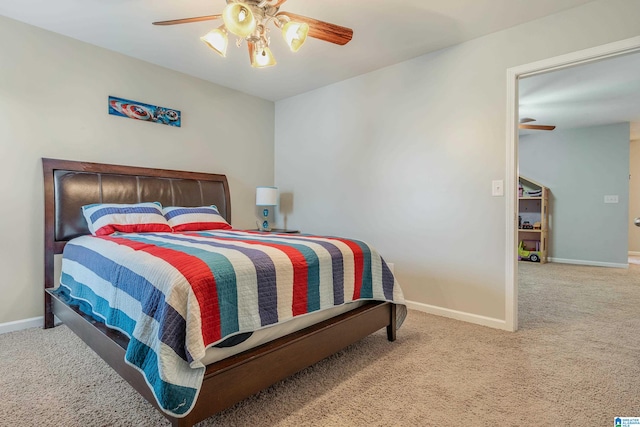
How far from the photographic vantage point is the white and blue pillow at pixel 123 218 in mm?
2562

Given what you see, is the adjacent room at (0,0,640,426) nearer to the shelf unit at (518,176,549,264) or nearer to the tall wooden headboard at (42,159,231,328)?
the tall wooden headboard at (42,159,231,328)

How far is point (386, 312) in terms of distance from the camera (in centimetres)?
226

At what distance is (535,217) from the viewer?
6102mm

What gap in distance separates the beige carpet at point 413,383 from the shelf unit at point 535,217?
3366mm

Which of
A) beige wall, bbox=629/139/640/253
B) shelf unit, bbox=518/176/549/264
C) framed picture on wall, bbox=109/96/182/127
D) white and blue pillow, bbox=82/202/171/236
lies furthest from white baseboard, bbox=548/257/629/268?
framed picture on wall, bbox=109/96/182/127

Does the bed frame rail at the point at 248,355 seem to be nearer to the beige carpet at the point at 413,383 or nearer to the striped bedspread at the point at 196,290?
the striped bedspread at the point at 196,290

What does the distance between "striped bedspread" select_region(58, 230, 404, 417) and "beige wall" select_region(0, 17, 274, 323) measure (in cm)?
80

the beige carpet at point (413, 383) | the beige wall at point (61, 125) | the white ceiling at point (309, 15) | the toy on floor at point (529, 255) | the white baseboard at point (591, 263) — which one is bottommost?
the beige carpet at point (413, 383)

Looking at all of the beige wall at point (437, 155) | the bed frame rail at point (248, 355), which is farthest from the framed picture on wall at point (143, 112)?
the bed frame rail at point (248, 355)

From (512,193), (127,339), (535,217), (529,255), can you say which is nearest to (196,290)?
(127,339)

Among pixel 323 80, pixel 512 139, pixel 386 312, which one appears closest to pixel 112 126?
pixel 323 80

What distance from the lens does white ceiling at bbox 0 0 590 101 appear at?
2.32 meters

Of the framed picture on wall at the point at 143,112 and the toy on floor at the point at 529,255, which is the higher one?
the framed picture on wall at the point at 143,112

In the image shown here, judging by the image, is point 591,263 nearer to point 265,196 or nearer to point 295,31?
point 265,196
